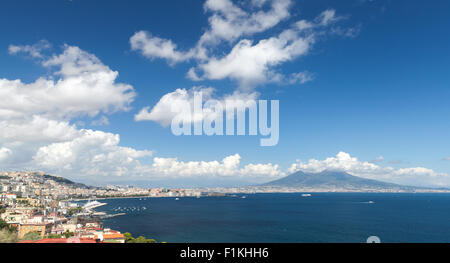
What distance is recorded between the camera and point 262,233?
24.8 m

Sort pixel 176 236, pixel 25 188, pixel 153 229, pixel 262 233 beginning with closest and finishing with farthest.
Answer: pixel 176 236
pixel 262 233
pixel 153 229
pixel 25 188

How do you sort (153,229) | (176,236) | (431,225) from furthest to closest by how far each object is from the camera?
(431,225) → (153,229) → (176,236)

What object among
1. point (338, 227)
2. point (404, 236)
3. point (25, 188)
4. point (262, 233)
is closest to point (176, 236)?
point (262, 233)
